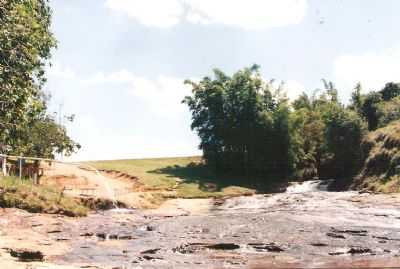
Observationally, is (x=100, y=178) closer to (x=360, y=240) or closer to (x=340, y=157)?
(x=340, y=157)

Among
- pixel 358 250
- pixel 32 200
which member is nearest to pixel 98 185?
pixel 32 200

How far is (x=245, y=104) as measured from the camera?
5450 centimetres

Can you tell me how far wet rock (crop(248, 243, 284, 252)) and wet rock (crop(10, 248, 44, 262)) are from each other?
6204 mm

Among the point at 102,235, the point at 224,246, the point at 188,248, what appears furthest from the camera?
the point at 102,235

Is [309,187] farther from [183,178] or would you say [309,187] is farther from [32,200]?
[32,200]

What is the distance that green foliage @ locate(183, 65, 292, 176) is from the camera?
5359 cm

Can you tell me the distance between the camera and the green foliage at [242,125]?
5359 cm

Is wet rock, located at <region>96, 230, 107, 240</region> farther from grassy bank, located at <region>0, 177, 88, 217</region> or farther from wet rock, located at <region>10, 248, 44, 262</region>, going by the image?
grassy bank, located at <region>0, 177, 88, 217</region>

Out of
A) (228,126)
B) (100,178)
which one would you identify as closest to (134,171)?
(100,178)

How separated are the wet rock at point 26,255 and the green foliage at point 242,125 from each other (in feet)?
131

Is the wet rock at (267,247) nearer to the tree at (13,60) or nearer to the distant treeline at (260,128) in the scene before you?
the tree at (13,60)

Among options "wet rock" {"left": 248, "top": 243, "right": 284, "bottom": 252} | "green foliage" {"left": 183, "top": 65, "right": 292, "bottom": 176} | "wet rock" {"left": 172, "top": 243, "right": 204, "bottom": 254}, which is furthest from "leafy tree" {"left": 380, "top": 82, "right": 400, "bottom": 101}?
"wet rock" {"left": 172, "top": 243, "right": 204, "bottom": 254}

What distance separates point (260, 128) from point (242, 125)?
1.91 metres

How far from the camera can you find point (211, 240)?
17781 mm
